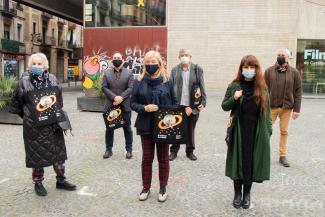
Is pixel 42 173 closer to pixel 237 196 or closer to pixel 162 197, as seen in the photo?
pixel 162 197

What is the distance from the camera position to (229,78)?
20266mm

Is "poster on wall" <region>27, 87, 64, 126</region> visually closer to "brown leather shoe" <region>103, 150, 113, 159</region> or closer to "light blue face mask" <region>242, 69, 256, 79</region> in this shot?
"brown leather shoe" <region>103, 150, 113, 159</region>

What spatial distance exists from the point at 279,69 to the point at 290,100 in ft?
1.72

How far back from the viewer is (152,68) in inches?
176

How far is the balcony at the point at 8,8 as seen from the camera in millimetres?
37906

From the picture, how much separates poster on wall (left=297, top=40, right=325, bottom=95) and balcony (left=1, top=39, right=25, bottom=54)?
92.1 feet

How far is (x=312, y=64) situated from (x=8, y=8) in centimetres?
3012

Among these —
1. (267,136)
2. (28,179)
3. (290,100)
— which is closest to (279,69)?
(290,100)

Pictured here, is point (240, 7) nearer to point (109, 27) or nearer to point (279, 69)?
point (109, 27)

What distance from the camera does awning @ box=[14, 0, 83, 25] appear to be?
25.4 meters

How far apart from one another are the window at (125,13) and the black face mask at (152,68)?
16.8 meters

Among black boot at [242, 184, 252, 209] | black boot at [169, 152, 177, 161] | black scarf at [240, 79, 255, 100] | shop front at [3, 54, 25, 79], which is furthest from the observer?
shop front at [3, 54, 25, 79]

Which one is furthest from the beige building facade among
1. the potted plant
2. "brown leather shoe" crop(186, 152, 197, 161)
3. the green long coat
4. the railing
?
the railing

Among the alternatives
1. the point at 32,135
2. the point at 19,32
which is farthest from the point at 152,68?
the point at 19,32
